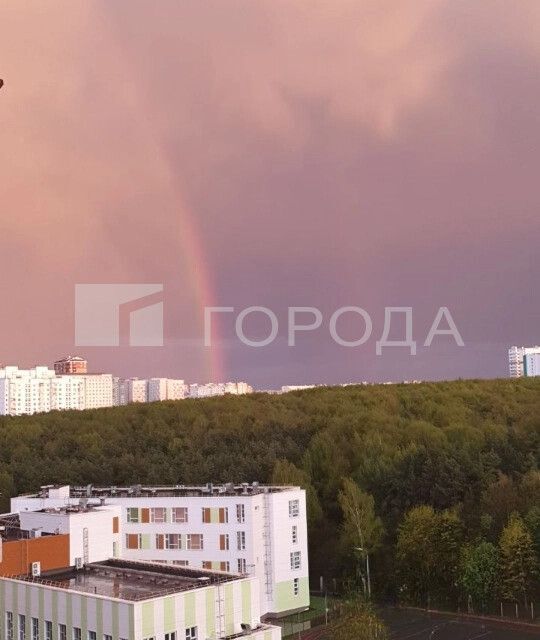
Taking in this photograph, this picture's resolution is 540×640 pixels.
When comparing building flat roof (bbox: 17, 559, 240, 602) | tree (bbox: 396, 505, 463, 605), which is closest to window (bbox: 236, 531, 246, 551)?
tree (bbox: 396, 505, 463, 605)

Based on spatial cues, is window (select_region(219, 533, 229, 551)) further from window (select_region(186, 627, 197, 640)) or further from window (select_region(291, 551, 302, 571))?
window (select_region(186, 627, 197, 640))

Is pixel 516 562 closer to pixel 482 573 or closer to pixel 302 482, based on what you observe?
pixel 482 573

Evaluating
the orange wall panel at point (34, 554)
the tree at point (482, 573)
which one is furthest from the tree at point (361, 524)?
the orange wall panel at point (34, 554)

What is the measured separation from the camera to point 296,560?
22750 millimetres

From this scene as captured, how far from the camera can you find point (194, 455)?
3275 centimetres

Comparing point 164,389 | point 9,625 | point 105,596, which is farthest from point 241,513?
point 164,389

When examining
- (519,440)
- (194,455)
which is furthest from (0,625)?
(519,440)

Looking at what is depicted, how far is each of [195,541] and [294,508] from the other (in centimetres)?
275

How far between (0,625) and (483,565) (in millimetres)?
12888

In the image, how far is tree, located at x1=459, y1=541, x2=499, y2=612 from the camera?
22.0m

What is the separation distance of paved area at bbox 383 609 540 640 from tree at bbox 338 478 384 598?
2792 mm

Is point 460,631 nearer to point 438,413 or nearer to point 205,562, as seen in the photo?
point 205,562

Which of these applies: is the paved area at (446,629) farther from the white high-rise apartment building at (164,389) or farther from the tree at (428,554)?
the white high-rise apartment building at (164,389)

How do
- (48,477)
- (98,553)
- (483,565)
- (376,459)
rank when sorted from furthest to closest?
(48,477)
(376,459)
(483,565)
(98,553)
